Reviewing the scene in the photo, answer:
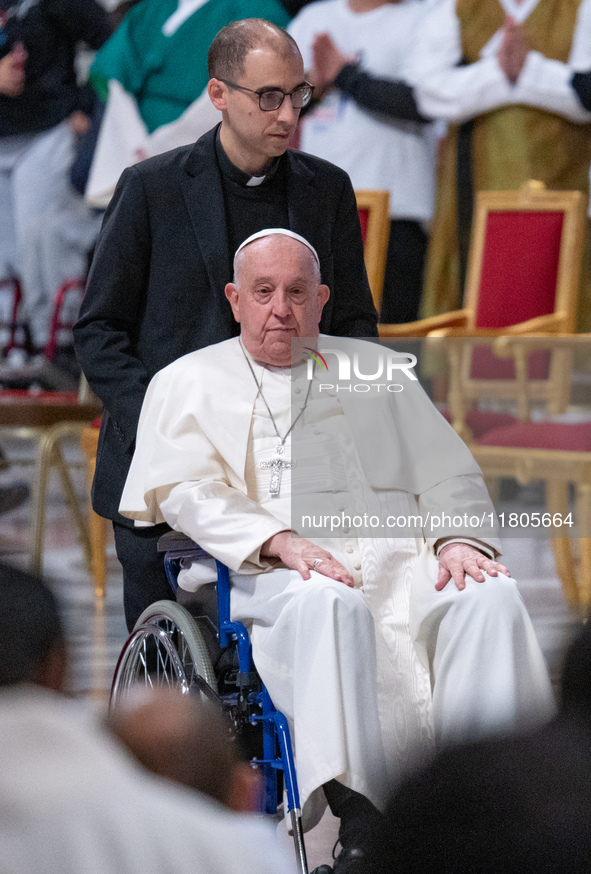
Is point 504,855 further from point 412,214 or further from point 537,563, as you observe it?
point 412,214

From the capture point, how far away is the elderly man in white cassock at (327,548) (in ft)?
6.28

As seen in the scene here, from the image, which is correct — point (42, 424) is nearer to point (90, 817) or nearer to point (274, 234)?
point (274, 234)

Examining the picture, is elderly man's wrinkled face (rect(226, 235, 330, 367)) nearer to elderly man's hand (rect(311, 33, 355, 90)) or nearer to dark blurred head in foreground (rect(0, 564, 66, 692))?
dark blurred head in foreground (rect(0, 564, 66, 692))

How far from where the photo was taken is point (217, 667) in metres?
2.21

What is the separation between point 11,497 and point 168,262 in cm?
272

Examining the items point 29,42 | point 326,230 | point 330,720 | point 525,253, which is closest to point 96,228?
point 29,42

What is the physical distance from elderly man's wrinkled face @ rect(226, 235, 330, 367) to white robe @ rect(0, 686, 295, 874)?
5.27ft

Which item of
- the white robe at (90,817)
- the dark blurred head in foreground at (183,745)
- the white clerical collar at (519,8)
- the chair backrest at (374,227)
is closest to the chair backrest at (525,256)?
the chair backrest at (374,227)

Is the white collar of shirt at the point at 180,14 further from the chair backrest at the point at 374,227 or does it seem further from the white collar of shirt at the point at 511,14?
the chair backrest at the point at 374,227

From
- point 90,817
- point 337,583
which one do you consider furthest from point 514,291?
point 90,817

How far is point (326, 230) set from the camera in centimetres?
251

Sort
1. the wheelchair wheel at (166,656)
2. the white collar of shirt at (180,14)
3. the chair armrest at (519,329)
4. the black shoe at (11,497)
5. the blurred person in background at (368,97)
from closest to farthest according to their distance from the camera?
the wheelchair wheel at (166,656) → the chair armrest at (519,329) → the black shoe at (11,497) → the blurred person in background at (368,97) → the white collar of shirt at (180,14)

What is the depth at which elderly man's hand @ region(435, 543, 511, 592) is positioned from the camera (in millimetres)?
2041

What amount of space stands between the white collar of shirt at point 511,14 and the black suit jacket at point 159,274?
11.6ft
